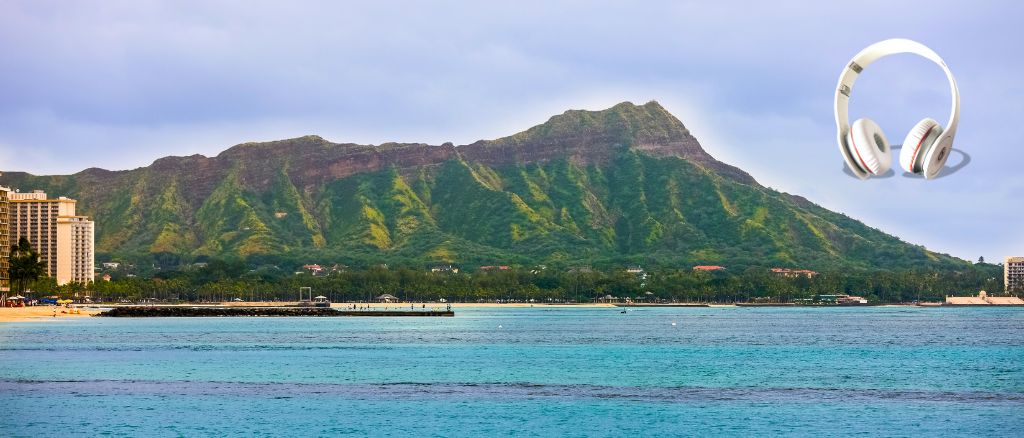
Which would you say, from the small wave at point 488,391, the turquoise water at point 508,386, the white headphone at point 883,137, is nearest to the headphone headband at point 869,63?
the white headphone at point 883,137

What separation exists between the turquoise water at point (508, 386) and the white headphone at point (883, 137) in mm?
33628

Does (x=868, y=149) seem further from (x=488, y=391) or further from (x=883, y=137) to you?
(x=488, y=391)

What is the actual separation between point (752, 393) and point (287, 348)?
6186cm

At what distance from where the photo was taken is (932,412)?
62188 millimetres

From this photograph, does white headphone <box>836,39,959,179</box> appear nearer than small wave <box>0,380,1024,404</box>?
Yes

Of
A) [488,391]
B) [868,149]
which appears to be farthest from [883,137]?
[488,391]

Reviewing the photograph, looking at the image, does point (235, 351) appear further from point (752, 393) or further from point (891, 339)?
point (891, 339)

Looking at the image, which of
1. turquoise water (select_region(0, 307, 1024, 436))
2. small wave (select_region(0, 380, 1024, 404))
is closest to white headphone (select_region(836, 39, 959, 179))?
turquoise water (select_region(0, 307, 1024, 436))

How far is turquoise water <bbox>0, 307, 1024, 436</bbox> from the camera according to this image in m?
57.5

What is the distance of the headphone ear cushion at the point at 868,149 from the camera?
22547 millimetres

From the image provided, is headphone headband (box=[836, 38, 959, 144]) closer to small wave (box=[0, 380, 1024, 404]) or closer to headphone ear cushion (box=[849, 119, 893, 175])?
headphone ear cushion (box=[849, 119, 893, 175])

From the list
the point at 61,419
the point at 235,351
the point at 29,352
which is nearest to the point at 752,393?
the point at 61,419

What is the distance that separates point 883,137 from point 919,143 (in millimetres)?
1953

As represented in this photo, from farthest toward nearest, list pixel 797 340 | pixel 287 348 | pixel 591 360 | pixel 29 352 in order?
pixel 797 340 < pixel 287 348 < pixel 29 352 < pixel 591 360
